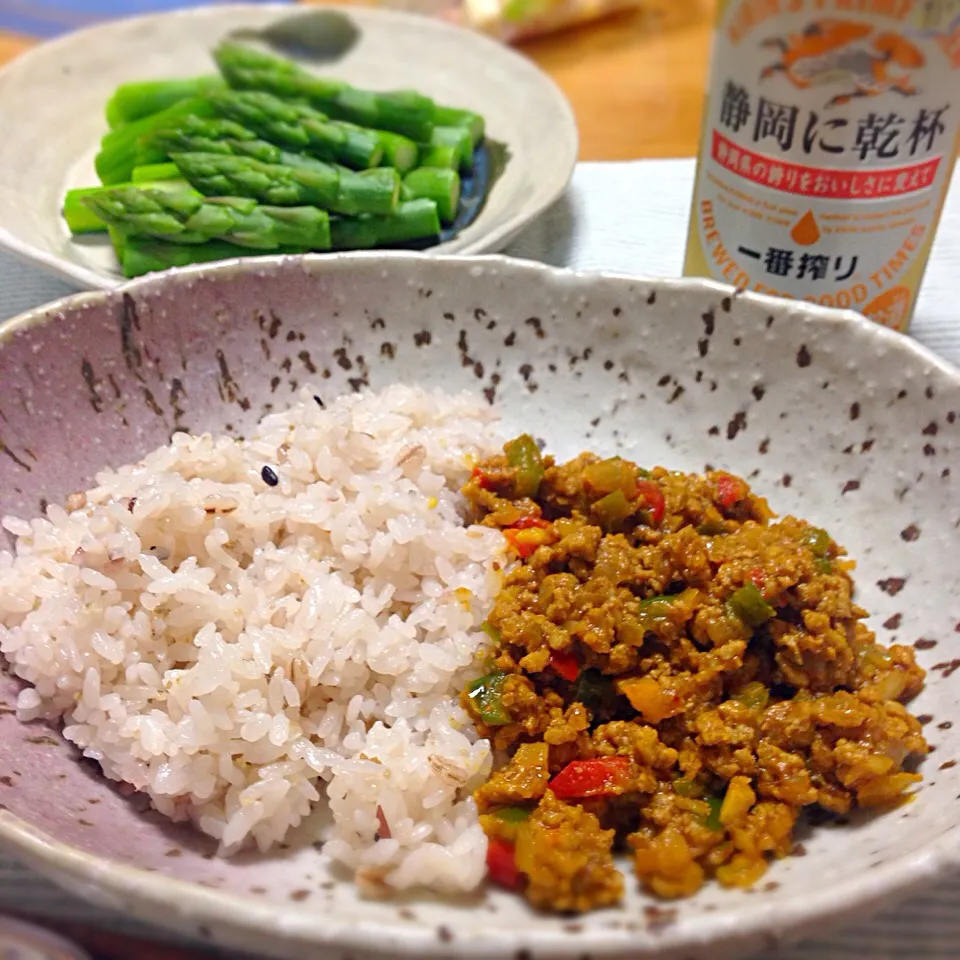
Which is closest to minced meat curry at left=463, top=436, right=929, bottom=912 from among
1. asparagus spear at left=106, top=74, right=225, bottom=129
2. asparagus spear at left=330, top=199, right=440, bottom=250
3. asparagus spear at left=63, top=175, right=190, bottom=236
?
asparagus spear at left=330, top=199, right=440, bottom=250

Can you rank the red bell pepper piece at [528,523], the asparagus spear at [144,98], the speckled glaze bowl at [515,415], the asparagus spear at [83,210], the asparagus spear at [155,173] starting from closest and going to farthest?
1. the speckled glaze bowl at [515,415]
2. the red bell pepper piece at [528,523]
3. the asparagus spear at [83,210]
4. the asparagus spear at [155,173]
5. the asparagus spear at [144,98]

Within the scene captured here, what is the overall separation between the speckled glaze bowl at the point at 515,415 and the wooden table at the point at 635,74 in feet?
5.65

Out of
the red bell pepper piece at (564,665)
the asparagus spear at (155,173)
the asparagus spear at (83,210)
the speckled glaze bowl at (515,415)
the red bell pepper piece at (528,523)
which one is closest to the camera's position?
the speckled glaze bowl at (515,415)

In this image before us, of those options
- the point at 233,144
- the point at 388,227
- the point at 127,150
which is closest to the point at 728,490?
the point at 388,227

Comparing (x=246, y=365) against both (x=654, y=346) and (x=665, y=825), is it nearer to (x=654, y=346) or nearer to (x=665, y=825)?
(x=654, y=346)

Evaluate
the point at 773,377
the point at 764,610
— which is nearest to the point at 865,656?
the point at 764,610

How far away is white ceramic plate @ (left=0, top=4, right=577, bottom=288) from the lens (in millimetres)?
2752

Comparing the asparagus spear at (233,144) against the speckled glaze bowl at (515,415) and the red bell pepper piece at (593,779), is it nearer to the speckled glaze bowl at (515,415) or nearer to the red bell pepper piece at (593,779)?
the speckled glaze bowl at (515,415)

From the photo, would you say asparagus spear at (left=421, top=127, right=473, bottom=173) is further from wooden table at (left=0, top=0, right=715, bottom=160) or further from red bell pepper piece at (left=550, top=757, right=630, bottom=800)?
red bell pepper piece at (left=550, top=757, right=630, bottom=800)

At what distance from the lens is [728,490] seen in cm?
189

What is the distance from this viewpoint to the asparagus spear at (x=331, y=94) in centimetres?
319

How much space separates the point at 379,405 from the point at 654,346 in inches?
26.8

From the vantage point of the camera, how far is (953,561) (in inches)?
69.4

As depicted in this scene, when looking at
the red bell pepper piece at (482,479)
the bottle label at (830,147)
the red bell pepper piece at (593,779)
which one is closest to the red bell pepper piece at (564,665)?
the red bell pepper piece at (593,779)
